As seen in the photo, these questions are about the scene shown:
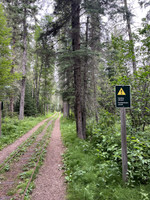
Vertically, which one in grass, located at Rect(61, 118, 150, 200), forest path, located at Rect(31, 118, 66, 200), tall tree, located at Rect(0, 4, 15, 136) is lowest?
forest path, located at Rect(31, 118, 66, 200)

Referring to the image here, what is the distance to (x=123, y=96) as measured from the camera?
3.40 metres

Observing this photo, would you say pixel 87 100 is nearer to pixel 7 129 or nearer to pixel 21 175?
pixel 21 175

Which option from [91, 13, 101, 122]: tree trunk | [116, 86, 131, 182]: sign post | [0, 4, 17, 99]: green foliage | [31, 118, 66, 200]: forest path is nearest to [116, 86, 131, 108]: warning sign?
[116, 86, 131, 182]: sign post

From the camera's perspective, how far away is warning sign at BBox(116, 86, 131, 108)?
3.38 meters

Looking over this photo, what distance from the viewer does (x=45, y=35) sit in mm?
7832

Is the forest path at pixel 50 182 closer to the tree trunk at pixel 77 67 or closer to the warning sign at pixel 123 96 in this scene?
the tree trunk at pixel 77 67

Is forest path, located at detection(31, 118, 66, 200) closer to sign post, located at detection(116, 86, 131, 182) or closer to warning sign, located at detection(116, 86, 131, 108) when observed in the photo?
sign post, located at detection(116, 86, 131, 182)

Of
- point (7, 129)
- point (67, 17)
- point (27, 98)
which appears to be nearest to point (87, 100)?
point (67, 17)

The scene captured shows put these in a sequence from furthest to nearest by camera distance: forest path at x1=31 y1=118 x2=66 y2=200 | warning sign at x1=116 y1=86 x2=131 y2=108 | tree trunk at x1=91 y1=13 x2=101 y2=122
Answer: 1. tree trunk at x1=91 y1=13 x2=101 y2=122
2. forest path at x1=31 y1=118 x2=66 y2=200
3. warning sign at x1=116 y1=86 x2=131 y2=108

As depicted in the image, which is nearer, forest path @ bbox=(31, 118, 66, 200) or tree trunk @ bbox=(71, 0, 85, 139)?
forest path @ bbox=(31, 118, 66, 200)

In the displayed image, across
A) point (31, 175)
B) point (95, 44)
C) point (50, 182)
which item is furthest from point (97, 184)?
point (95, 44)

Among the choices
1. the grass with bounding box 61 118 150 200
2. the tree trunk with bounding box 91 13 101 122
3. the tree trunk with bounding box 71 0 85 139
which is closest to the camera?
the grass with bounding box 61 118 150 200

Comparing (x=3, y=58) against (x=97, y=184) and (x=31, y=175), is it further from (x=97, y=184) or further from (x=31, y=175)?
(x=97, y=184)

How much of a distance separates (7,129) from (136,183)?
10.4 meters
